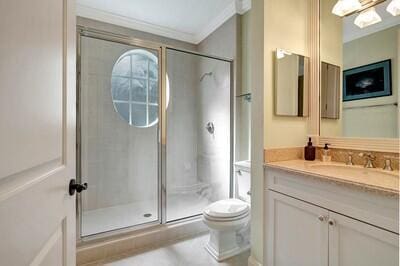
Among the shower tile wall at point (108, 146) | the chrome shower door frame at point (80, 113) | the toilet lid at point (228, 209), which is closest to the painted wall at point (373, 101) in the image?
the toilet lid at point (228, 209)

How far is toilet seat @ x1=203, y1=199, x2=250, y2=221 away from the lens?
1.77m

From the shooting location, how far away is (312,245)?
47.1 inches

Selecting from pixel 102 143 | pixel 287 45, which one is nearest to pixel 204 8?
pixel 287 45

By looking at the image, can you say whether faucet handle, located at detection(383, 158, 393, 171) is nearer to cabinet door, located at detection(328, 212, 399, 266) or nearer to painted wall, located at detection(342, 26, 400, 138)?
painted wall, located at detection(342, 26, 400, 138)

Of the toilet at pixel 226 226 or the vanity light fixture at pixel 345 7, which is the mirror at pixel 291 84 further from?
the toilet at pixel 226 226

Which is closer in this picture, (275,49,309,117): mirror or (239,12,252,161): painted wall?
(275,49,309,117): mirror

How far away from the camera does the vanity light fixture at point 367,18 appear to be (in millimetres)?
1433

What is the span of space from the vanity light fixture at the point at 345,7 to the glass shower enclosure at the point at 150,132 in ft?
4.16

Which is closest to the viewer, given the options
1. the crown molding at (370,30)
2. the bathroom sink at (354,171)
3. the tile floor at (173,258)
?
the bathroom sink at (354,171)

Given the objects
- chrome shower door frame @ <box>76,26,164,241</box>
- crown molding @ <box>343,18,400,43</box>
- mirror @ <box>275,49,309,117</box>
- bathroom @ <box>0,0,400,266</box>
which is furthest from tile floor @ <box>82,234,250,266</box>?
crown molding @ <box>343,18,400,43</box>

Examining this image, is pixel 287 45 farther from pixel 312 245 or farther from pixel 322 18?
pixel 312 245

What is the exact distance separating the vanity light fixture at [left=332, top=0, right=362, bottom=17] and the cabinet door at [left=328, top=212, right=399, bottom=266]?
1.44 metres

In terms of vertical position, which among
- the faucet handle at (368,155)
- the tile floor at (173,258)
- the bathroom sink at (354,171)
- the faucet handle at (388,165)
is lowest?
the tile floor at (173,258)

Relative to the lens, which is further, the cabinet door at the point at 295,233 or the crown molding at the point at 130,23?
the crown molding at the point at 130,23
